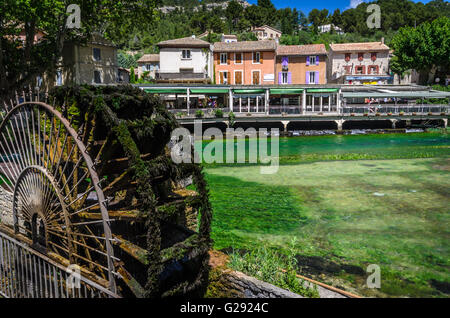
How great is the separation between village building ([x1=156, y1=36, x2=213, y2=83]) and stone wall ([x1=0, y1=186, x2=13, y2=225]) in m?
38.5

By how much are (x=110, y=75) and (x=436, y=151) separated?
33248mm

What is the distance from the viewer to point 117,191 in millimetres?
9430

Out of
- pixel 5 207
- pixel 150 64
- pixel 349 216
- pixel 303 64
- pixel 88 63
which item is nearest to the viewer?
pixel 5 207

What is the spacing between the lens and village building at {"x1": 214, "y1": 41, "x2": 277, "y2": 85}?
2044 inches

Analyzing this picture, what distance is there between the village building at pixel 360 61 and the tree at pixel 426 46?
3.10m

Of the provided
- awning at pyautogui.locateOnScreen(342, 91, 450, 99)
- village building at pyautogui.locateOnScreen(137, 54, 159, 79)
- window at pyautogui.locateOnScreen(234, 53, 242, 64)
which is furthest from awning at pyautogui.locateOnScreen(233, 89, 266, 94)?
village building at pyautogui.locateOnScreen(137, 54, 159, 79)

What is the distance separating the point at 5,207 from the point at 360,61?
62.4 meters

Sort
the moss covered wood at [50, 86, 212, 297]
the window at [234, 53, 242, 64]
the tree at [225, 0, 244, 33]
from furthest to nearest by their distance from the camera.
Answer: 1. the tree at [225, 0, 244, 33]
2. the window at [234, 53, 242, 64]
3. the moss covered wood at [50, 86, 212, 297]

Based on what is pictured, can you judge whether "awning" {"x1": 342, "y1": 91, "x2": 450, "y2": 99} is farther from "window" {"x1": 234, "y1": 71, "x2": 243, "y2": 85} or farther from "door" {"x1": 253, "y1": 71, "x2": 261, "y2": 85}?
"window" {"x1": 234, "y1": 71, "x2": 243, "y2": 85}

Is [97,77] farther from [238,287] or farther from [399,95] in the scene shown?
[238,287]

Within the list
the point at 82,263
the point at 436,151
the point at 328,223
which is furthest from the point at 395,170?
the point at 82,263

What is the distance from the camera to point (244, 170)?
22172 mm

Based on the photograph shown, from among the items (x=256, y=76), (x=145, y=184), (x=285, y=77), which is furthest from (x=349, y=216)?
(x=285, y=77)

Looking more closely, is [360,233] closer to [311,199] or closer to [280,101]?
[311,199]
